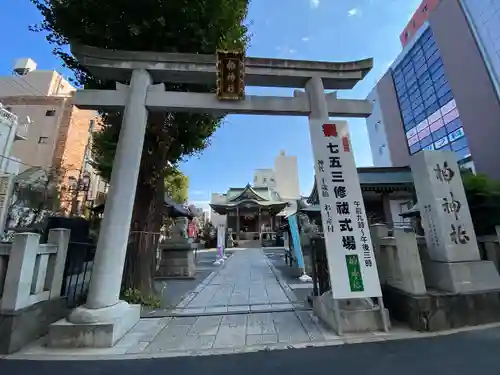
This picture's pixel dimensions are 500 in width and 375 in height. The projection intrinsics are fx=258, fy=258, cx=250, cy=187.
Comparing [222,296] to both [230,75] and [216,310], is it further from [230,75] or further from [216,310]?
[230,75]

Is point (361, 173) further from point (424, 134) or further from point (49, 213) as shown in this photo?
point (49, 213)

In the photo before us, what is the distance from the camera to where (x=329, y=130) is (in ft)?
16.3

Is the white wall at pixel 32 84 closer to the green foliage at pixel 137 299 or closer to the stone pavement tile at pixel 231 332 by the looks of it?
the green foliage at pixel 137 299

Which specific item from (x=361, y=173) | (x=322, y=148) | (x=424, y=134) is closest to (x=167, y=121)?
(x=322, y=148)

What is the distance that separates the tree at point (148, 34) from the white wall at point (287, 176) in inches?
1428

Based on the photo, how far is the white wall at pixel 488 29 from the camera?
16.6m

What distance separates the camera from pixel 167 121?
743 cm

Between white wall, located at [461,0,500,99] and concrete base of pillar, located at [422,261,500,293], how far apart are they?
18.3m

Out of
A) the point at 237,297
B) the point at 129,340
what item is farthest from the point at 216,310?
the point at 129,340

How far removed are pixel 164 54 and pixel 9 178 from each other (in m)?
14.1

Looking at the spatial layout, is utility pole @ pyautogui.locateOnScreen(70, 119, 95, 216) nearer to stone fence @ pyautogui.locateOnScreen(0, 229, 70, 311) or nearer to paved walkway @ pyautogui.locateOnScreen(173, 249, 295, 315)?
paved walkway @ pyautogui.locateOnScreen(173, 249, 295, 315)

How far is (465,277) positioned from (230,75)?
5.59 meters

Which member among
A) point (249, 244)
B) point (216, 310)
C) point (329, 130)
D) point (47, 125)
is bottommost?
point (216, 310)

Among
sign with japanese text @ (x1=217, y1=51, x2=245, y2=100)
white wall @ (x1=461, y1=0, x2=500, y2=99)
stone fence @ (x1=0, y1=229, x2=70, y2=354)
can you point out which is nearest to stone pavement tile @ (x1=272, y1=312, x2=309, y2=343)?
stone fence @ (x1=0, y1=229, x2=70, y2=354)
